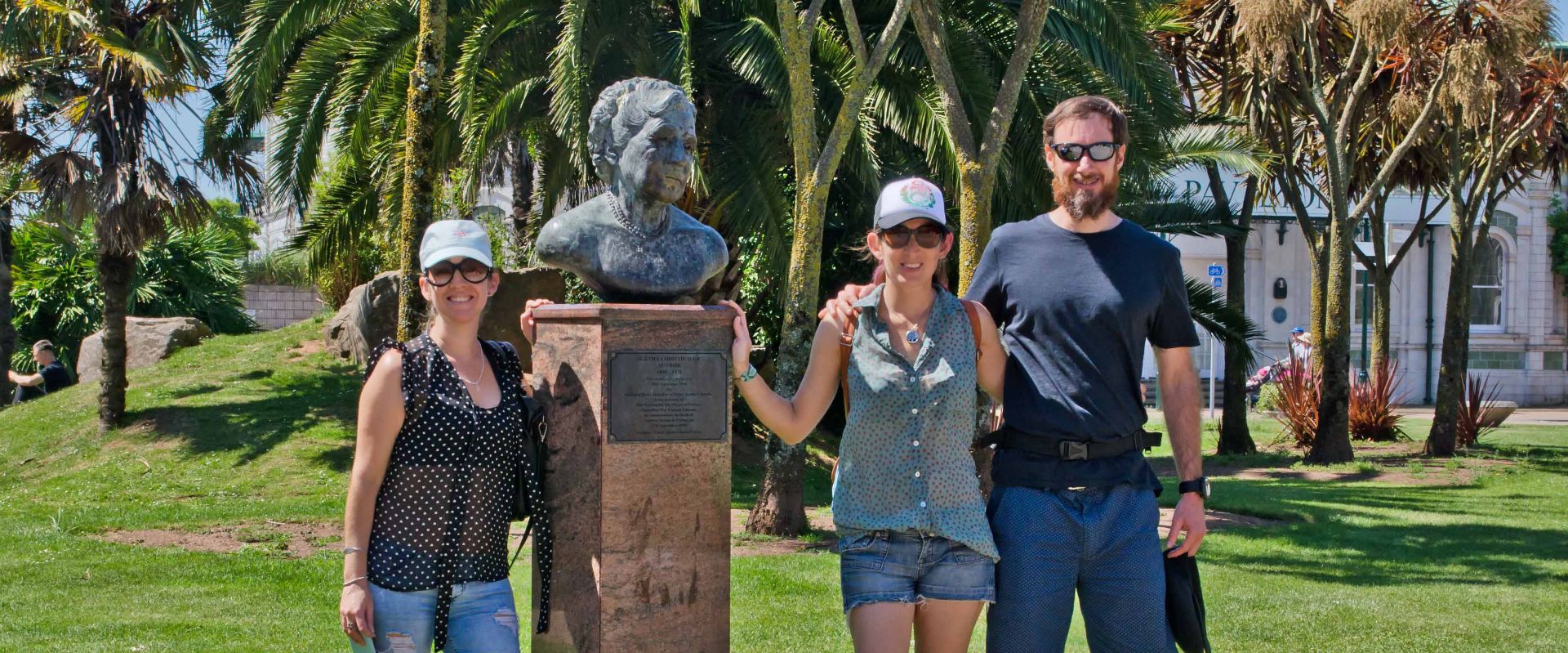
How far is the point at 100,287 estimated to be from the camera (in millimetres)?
23078

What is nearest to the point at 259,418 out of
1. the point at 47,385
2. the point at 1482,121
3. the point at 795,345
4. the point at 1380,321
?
the point at 47,385

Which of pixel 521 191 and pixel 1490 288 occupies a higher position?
pixel 521 191

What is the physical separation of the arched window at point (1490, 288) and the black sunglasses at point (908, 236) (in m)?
34.7

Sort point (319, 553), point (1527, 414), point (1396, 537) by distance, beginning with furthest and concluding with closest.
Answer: point (1527, 414)
point (1396, 537)
point (319, 553)

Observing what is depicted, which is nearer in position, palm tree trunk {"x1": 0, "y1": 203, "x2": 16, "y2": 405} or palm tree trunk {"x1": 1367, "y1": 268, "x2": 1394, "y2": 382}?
palm tree trunk {"x1": 0, "y1": 203, "x2": 16, "y2": 405}

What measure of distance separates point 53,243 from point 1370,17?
20594 mm

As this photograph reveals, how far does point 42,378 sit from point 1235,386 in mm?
15411

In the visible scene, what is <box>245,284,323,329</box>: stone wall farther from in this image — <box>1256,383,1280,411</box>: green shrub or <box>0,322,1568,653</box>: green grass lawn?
<box>1256,383,1280,411</box>: green shrub

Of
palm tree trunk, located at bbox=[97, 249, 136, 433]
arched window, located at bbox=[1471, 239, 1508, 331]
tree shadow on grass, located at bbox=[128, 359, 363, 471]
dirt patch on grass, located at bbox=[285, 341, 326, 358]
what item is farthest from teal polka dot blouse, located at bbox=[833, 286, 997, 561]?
arched window, located at bbox=[1471, 239, 1508, 331]

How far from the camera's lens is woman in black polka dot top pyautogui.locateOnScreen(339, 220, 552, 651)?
11.8 feet

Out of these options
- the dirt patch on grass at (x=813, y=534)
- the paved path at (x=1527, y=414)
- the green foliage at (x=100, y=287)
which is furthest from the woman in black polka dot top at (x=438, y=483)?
the paved path at (x=1527, y=414)

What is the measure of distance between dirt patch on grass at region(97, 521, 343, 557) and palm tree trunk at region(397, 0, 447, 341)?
1.63 m

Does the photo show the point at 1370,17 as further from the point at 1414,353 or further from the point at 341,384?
the point at 1414,353

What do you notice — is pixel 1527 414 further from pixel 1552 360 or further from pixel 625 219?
pixel 625 219
